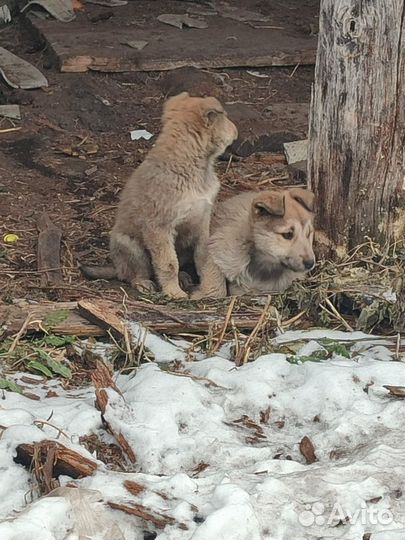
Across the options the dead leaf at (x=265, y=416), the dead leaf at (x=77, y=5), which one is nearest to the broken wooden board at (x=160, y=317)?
the dead leaf at (x=265, y=416)

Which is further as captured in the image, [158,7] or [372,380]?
[158,7]

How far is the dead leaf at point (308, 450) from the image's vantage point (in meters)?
5.55

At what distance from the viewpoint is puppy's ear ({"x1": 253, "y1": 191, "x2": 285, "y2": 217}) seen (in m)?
Answer: 7.69

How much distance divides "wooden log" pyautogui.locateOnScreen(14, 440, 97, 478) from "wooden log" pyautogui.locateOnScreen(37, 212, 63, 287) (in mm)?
2871

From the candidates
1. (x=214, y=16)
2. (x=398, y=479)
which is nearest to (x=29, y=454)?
(x=398, y=479)

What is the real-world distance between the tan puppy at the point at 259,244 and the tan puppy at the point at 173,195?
173mm

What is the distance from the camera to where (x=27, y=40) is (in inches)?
535

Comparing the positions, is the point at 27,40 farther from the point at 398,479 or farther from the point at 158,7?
the point at 398,479

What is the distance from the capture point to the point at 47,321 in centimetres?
710

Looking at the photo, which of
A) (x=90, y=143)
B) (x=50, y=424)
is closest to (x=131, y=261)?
(x=50, y=424)

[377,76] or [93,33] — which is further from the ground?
[377,76]

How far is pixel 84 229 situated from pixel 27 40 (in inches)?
198

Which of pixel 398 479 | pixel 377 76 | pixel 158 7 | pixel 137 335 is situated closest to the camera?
pixel 398 479
